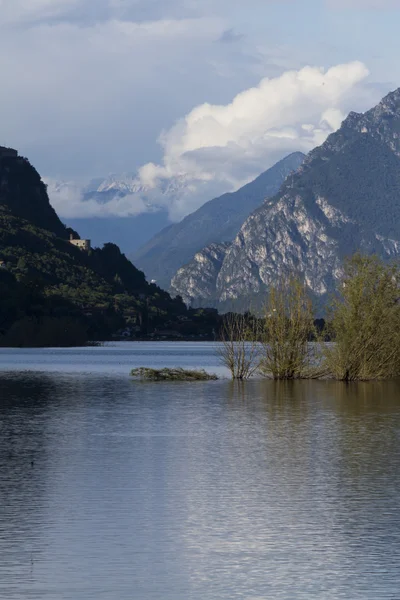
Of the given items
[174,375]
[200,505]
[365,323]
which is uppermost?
[365,323]

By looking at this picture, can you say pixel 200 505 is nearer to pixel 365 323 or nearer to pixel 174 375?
pixel 365 323

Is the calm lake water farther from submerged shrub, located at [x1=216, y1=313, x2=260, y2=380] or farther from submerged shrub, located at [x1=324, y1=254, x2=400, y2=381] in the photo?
submerged shrub, located at [x1=324, y1=254, x2=400, y2=381]

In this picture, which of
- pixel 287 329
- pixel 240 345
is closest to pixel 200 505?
pixel 287 329

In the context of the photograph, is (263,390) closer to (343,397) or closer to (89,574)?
(343,397)

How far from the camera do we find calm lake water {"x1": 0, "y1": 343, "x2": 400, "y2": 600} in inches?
556

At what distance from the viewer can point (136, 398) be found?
48.9m

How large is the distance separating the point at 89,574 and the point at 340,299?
49.4 metres

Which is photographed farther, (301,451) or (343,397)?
(343,397)

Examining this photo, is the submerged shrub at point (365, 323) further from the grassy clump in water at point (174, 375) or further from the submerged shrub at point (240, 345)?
the grassy clump in water at point (174, 375)

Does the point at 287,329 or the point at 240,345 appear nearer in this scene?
the point at 287,329

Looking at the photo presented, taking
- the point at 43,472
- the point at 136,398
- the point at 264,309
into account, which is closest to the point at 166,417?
the point at 136,398

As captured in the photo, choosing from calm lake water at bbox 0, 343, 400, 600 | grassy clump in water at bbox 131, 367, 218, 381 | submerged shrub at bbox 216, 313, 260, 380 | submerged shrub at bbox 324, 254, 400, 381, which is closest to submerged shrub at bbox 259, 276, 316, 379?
submerged shrub at bbox 216, 313, 260, 380

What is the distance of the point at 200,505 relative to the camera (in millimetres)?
19719

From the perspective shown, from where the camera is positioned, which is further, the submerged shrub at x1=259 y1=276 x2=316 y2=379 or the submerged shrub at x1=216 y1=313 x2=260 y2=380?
the submerged shrub at x1=259 y1=276 x2=316 y2=379
